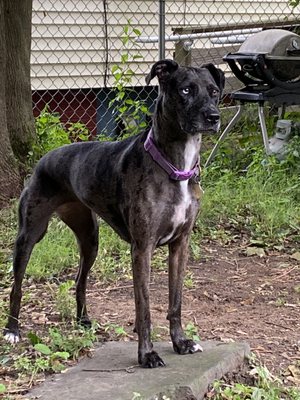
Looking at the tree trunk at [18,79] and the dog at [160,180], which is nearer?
the dog at [160,180]

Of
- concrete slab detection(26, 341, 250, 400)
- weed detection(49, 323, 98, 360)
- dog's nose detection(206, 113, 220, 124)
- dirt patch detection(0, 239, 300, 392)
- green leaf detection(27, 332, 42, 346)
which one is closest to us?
concrete slab detection(26, 341, 250, 400)

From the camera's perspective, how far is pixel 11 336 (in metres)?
4.72

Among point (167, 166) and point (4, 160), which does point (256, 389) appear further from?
point (4, 160)

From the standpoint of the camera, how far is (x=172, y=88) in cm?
403

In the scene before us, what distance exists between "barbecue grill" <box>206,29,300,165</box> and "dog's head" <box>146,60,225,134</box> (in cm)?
373

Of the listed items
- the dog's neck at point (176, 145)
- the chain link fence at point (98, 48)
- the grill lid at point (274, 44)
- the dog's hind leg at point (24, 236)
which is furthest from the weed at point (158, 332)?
the chain link fence at point (98, 48)

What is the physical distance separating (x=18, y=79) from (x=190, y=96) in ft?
14.0

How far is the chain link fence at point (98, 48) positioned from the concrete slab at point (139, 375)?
576 centimetres

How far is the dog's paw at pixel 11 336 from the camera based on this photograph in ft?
15.4

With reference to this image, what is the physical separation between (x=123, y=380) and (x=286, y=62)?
15.4 feet

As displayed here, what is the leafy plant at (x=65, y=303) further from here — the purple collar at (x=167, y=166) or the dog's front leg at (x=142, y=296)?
the purple collar at (x=167, y=166)

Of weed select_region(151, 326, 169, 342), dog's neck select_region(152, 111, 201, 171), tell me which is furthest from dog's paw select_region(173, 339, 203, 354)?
dog's neck select_region(152, 111, 201, 171)

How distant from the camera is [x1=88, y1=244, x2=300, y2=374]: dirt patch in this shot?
15.9 ft

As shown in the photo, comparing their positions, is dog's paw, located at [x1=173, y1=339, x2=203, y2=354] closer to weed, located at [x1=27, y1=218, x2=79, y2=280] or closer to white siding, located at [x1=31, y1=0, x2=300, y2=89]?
weed, located at [x1=27, y1=218, x2=79, y2=280]
